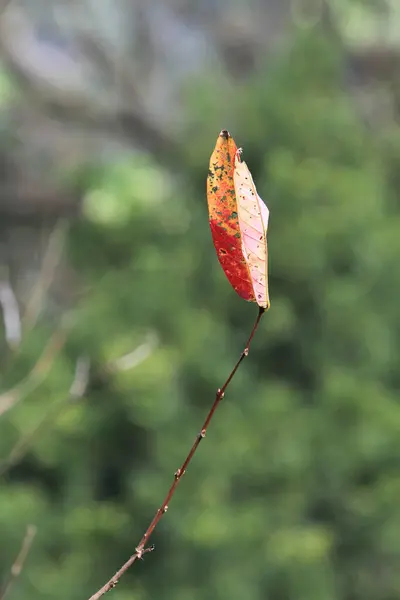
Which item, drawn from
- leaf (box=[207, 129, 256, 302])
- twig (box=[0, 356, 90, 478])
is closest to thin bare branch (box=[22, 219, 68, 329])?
twig (box=[0, 356, 90, 478])

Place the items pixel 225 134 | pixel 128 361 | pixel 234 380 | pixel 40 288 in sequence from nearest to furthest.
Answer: pixel 225 134
pixel 40 288
pixel 128 361
pixel 234 380

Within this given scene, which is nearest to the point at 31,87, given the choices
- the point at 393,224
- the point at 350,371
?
the point at 393,224

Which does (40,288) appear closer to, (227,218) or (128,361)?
(128,361)

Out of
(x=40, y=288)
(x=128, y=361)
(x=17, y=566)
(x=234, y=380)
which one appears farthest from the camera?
(x=234, y=380)

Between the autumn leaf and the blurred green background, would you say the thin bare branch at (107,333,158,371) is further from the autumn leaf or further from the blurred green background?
the autumn leaf

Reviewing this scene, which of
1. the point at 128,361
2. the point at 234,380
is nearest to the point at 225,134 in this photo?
the point at 128,361

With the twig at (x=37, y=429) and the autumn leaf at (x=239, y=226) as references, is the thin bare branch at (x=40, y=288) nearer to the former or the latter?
the twig at (x=37, y=429)

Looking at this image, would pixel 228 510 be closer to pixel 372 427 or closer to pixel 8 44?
pixel 372 427
